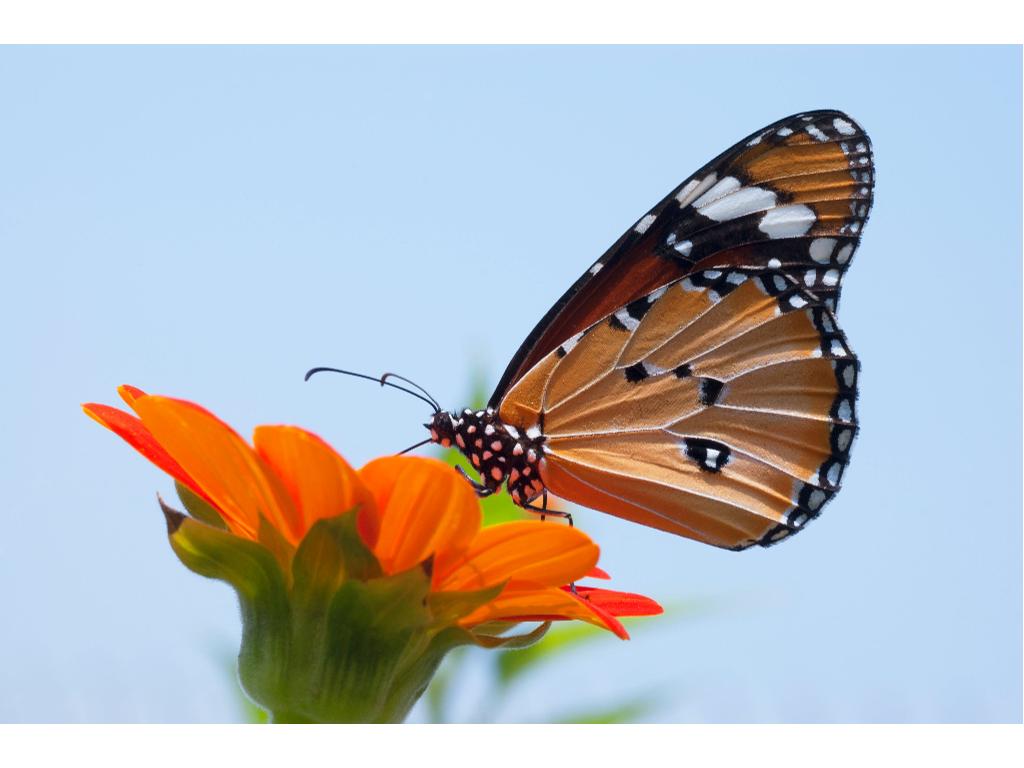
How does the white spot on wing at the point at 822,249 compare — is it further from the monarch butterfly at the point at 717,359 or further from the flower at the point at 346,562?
the flower at the point at 346,562

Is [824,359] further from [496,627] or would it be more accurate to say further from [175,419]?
[175,419]

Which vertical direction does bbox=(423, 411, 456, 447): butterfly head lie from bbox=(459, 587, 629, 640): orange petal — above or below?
above

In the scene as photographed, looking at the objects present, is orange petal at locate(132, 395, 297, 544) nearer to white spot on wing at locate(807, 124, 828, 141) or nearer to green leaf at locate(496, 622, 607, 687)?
white spot on wing at locate(807, 124, 828, 141)

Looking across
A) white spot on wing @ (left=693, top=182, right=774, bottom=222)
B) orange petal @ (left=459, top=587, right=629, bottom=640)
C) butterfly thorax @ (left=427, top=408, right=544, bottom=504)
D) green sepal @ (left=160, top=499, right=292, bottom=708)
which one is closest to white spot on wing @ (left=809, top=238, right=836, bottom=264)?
white spot on wing @ (left=693, top=182, right=774, bottom=222)

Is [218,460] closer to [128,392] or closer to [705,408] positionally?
[128,392]

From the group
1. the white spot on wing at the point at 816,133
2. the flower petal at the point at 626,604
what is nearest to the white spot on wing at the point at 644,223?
the white spot on wing at the point at 816,133

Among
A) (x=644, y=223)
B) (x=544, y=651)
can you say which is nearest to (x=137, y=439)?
(x=644, y=223)

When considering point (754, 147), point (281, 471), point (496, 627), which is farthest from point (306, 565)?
point (754, 147)
